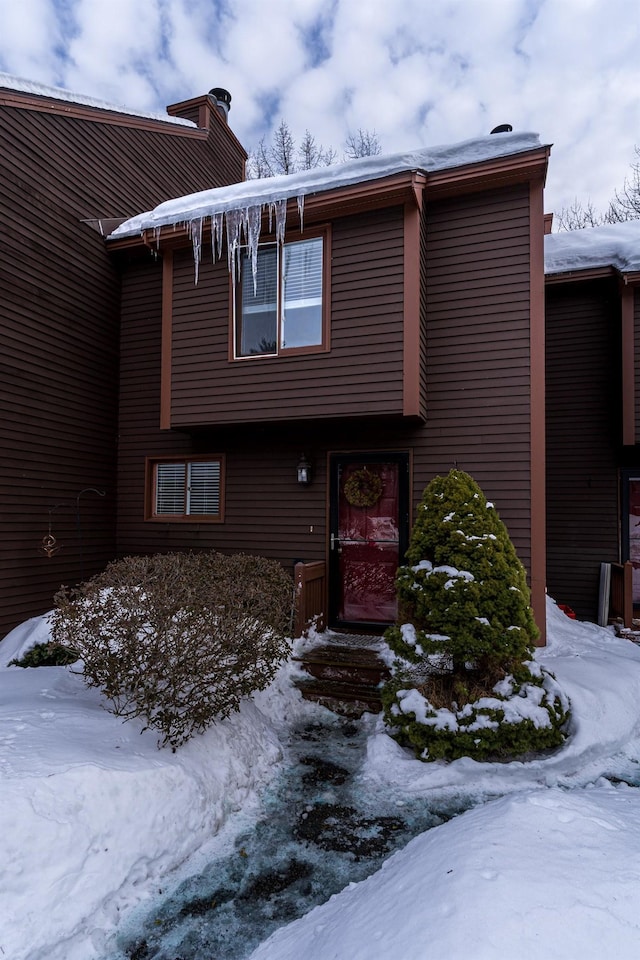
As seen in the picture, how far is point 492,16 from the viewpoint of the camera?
7.48 meters

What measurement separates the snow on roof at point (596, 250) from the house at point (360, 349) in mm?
2047

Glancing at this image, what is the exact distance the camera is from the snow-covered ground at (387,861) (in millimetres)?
1700

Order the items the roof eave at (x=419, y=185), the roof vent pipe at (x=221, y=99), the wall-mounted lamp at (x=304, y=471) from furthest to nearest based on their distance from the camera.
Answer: the roof vent pipe at (x=221, y=99), the wall-mounted lamp at (x=304, y=471), the roof eave at (x=419, y=185)

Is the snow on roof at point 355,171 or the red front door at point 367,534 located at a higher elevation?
the snow on roof at point 355,171

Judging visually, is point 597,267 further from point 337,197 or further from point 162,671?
point 162,671

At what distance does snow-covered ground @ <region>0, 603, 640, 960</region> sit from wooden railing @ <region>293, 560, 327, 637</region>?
1.46 m

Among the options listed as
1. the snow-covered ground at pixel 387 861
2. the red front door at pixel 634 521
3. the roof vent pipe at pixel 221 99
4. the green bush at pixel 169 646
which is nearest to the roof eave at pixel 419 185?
the red front door at pixel 634 521

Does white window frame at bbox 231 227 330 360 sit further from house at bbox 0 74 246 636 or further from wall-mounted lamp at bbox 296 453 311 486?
house at bbox 0 74 246 636

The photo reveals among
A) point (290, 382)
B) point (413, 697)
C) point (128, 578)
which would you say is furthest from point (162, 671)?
point (290, 382)

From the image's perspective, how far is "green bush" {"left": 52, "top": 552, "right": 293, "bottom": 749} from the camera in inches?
125

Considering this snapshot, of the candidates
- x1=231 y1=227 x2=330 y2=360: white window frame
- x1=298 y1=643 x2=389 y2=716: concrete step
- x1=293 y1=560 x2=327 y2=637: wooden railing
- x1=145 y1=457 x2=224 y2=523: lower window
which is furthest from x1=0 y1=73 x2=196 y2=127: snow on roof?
x1=298 y1=643 x2=389 y2=716: concrete step

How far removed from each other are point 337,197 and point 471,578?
4.31 metres

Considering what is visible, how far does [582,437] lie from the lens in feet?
23.6

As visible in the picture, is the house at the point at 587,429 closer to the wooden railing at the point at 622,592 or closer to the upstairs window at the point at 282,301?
the wooden railing at the point at 622,592
